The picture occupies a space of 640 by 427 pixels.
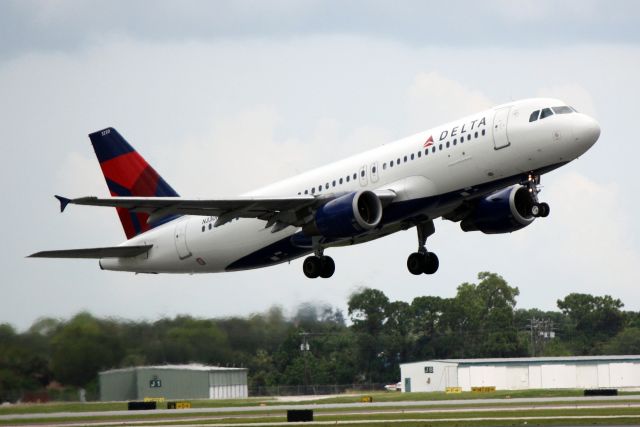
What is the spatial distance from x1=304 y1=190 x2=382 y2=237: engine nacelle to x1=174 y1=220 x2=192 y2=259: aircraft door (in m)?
10.1

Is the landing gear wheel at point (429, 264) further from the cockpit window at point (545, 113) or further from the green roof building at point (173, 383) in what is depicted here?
the green roof building at point (173, 383)

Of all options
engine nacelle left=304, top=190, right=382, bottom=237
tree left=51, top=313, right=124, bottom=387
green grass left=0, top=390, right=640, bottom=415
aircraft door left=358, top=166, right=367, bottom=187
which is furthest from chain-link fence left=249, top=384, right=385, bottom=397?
engine nacelle left=304, top=190, right=382, bottom=237

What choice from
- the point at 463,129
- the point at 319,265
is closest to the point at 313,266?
the point at 319,265

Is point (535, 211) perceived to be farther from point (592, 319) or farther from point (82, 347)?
point (592, 319)

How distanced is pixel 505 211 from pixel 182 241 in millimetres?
15021

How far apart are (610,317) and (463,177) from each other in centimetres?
9922

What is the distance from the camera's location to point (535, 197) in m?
48.5

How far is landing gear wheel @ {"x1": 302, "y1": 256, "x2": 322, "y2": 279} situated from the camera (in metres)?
53.2

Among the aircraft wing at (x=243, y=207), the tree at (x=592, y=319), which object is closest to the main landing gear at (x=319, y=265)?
the aircraft wing at (x=243, y=207)

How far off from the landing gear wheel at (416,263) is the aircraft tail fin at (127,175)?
12.1 m

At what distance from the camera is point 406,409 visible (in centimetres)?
6719

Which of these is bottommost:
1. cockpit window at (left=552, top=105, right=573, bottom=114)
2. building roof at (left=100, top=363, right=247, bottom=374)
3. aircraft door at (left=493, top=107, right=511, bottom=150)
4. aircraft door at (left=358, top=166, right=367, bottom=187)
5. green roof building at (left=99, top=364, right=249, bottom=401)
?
green roof building at (left=99, top=364, right=249, bottom=401)

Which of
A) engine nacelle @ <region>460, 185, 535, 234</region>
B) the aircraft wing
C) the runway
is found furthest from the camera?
the runway

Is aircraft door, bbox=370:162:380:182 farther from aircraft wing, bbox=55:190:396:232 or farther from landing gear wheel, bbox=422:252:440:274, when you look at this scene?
landing gear wheel, bbox=422:252:440:274
